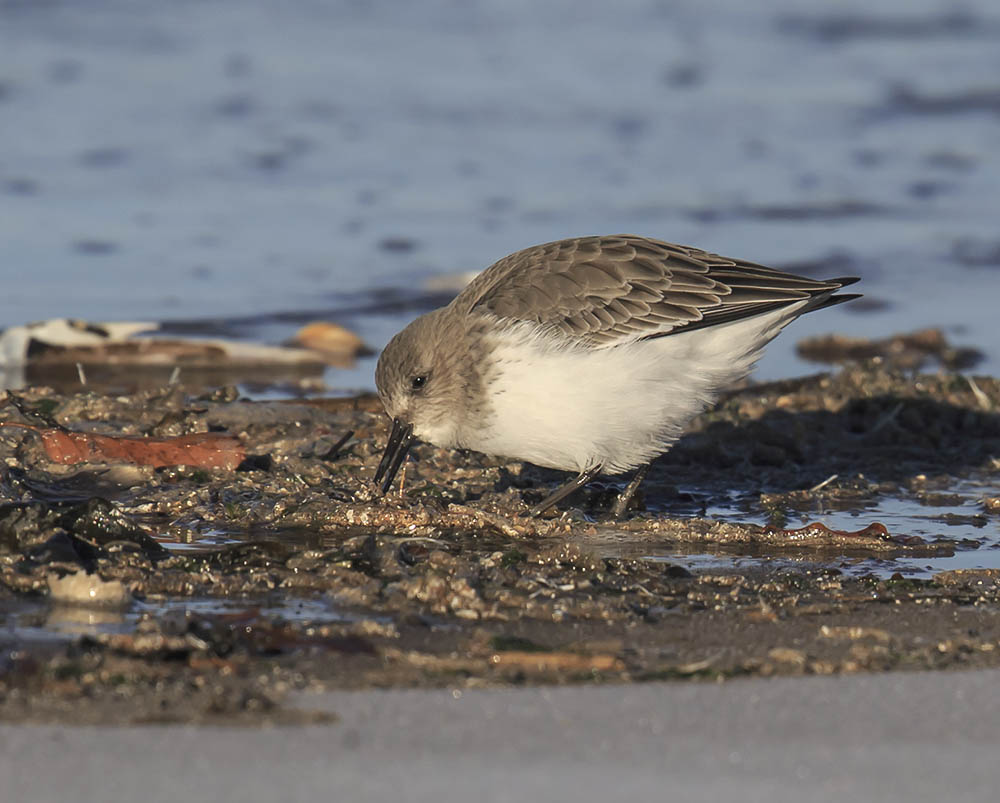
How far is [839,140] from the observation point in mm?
12914

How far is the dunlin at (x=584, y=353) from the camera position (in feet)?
17.4

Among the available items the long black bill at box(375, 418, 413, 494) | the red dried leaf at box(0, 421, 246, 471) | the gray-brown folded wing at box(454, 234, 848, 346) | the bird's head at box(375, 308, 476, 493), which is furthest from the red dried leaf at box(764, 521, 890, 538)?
the red dried leaf at box(0, 421, 246, 471)

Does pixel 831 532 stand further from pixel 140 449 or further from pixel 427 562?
pixel 140 449

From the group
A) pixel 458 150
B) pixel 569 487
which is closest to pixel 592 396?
pixel 569 487

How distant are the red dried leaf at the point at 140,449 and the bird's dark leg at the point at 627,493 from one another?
1364 millimetres

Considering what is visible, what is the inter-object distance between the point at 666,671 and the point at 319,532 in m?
1.76

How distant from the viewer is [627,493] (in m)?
5.68

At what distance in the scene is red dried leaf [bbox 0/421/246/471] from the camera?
541 centimetres

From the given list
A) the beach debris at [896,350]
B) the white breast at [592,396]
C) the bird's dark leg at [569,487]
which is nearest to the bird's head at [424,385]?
the white breast at [592,396]

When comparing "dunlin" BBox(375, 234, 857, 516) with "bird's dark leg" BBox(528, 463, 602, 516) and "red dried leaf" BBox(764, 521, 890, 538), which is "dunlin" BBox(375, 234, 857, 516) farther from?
"red dried leaf" BBox(764, 521, 890, 538)

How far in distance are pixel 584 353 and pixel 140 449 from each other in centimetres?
162

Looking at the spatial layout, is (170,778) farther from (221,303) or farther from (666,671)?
(221,303)

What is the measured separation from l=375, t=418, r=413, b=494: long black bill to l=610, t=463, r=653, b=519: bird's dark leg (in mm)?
792

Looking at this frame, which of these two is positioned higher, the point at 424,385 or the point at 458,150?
the point at 458,150
